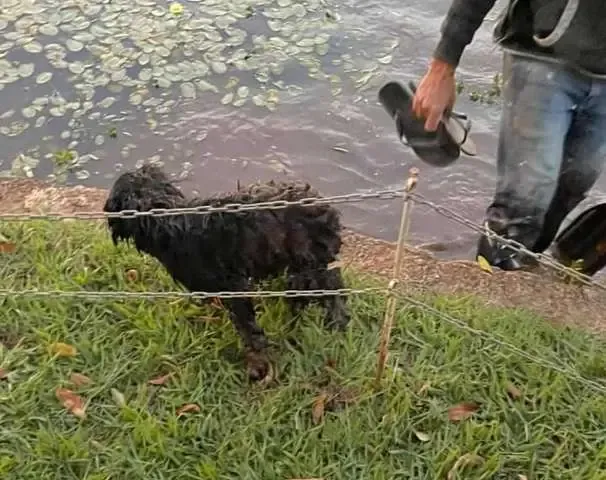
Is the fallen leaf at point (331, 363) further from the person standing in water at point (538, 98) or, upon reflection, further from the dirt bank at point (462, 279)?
the person standing in water at point (538, 98)

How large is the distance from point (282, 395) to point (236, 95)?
3595mm

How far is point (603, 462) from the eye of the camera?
Answer: 3.75 m

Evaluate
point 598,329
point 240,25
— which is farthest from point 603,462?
point 240,25

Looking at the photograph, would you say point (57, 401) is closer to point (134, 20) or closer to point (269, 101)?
point (269, 101)

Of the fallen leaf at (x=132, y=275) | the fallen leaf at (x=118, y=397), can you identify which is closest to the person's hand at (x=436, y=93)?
the fallen leaf at (x=132, y=275)

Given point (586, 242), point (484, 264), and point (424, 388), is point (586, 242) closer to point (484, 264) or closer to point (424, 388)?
point (484, 264)

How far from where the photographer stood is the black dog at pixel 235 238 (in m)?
3.97

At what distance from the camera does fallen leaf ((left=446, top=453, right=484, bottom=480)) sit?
366 centimetres

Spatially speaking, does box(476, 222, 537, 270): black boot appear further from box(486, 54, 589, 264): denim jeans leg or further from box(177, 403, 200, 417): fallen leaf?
box(177, 403, 200, 417): fallen leaf

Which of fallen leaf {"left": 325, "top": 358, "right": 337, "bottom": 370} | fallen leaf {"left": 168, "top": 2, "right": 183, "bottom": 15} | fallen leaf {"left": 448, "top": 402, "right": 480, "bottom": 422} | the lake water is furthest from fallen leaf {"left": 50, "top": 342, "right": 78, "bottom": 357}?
fallen leaf {"left": 168, "top": 2, "right": 183, "bottom": 15}

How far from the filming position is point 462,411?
3951mm

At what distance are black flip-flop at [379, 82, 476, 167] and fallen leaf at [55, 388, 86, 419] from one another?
2113 millimetres

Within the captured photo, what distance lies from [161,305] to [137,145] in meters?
2.46

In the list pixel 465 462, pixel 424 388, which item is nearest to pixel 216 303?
pixel 424 388
